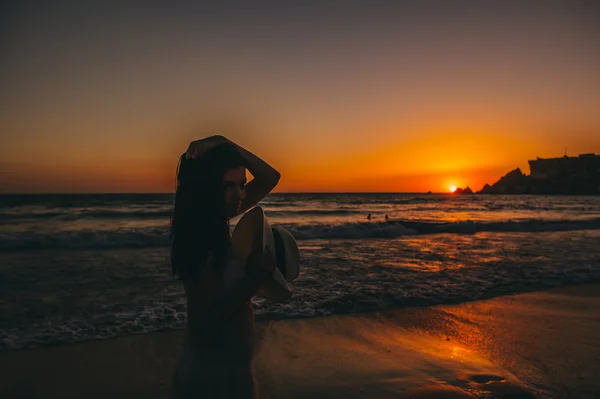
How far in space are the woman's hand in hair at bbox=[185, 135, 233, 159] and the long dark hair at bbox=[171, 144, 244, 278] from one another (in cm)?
3

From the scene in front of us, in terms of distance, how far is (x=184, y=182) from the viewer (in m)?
1.79

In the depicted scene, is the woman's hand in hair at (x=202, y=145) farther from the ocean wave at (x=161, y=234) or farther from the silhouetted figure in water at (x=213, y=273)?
the ocean wave at (x=161, y=234)

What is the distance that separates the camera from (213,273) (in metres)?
1.79

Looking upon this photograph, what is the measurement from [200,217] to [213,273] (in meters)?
0.27

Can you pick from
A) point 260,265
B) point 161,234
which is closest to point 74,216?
point 161,234

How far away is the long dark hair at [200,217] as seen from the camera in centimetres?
175

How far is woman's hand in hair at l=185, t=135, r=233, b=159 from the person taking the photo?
1833mm

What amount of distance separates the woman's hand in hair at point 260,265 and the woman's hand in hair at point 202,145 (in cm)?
57

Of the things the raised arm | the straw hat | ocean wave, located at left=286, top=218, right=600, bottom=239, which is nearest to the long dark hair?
the straw hat

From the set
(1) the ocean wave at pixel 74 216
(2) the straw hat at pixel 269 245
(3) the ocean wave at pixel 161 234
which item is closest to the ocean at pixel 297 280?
(3) the ocean wave at pixel 161 234

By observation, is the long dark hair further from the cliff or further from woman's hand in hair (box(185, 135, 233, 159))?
the cliff

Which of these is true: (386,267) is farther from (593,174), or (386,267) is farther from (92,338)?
(593,174)

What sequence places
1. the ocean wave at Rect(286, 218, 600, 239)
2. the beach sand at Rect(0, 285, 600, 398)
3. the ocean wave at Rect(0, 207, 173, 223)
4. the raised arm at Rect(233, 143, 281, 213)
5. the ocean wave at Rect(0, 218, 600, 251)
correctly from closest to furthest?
1. the raised arm at Rect(233, 143, 281, 213)
2. the beach sand at Rect(0, 285, 600, 398)
3. the ocean wave at Rect(0, 218, 600, 251)
4. the ocean wave at Rect(286, 218, 600, 239)
5. the ocean wave at Rect(0, 207, 173, 223)

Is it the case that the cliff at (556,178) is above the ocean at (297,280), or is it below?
above
